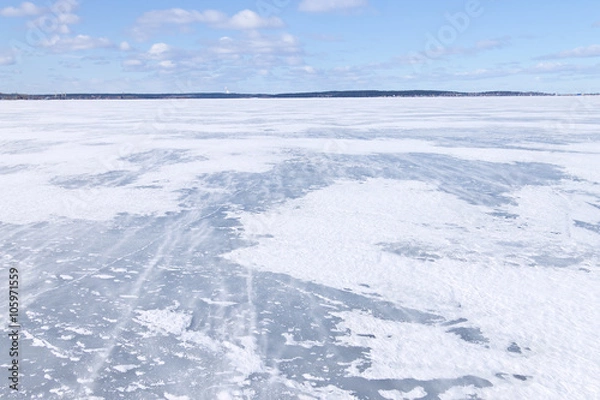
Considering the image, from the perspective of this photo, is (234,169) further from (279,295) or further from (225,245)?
(279,295)

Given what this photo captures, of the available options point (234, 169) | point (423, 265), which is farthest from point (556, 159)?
point (423, 265)

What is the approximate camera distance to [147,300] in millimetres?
3680

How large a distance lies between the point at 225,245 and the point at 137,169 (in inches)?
202

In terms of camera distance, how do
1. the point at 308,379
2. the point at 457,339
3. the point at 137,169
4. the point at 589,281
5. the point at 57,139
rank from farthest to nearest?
the point at 57,139 → the point at 137,169 → the point at 589,281 → the point at 457,339 → the point at 308,379

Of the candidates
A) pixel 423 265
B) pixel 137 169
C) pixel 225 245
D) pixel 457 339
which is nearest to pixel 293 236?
pixel 225 245

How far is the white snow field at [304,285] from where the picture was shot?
8.94 ft

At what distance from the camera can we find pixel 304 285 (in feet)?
13.1

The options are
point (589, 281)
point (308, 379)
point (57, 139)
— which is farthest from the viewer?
point (57, 139)

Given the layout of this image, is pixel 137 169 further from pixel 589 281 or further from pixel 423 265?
pixel 589 281

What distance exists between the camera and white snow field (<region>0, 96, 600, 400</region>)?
272 centimetres

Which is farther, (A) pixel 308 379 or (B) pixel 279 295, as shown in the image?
(B) pixel 279 295

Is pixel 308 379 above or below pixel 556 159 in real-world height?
below

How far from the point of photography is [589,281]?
3922mm

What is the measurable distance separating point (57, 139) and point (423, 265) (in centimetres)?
1406
